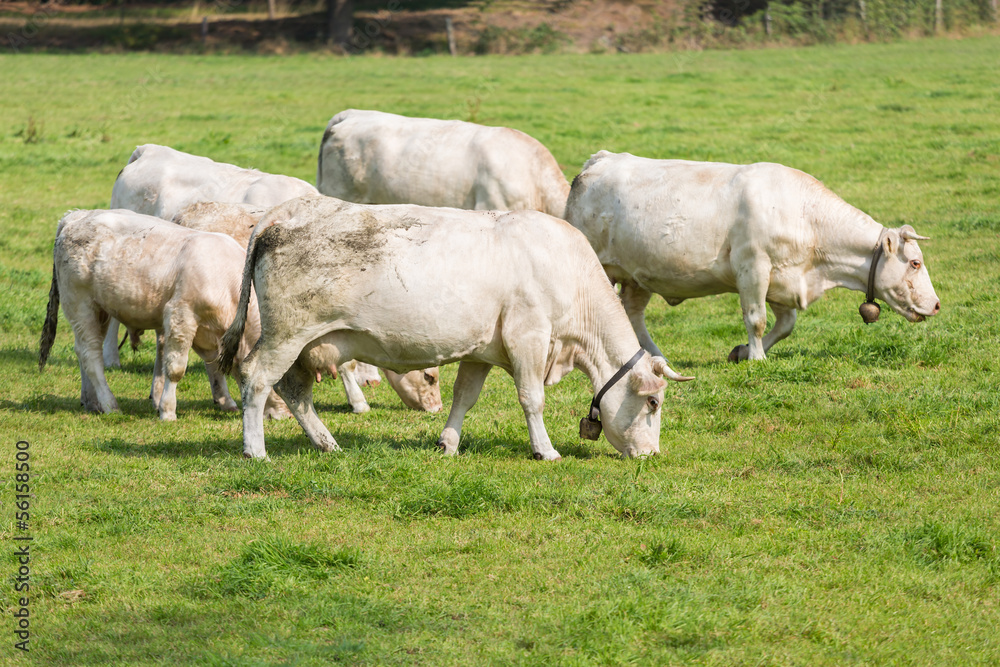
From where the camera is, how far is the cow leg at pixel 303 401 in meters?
7.66

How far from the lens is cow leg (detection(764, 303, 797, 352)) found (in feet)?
34.8

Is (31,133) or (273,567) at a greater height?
(273,567)

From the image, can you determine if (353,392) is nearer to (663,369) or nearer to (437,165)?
(663,369)

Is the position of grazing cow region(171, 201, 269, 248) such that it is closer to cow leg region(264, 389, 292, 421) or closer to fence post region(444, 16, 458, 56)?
cow leg region(264, 389, 292, 421)

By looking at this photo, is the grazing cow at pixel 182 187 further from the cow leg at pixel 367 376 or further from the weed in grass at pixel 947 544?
the weed in grass at pixel 947 544

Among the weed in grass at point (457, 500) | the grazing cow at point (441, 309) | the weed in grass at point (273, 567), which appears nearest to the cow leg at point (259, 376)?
the grazing cow at point (441, 309)

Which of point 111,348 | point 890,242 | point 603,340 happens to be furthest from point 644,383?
point 111,348

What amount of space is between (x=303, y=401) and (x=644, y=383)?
8.03ft

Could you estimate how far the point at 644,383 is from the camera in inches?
298

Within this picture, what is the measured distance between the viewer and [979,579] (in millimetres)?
5566

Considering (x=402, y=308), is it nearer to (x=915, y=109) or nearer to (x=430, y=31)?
(x=915, y=109)

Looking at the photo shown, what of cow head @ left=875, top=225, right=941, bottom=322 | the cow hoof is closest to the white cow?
the cow hoof

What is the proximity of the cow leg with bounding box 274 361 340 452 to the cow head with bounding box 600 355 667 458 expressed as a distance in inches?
78.1

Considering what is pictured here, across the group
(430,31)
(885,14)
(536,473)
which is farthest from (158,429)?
(430,31)
